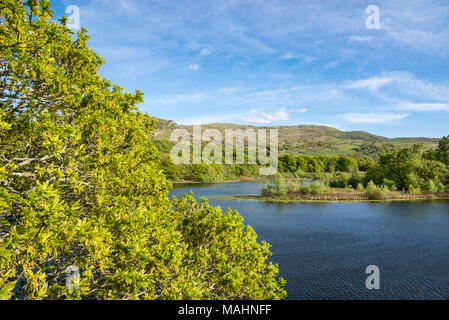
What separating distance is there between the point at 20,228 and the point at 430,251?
40.0m

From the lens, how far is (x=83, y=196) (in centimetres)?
916

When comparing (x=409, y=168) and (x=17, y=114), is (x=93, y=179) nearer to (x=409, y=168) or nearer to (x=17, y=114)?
(x=17, y=114)

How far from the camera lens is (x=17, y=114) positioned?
30.5 ft

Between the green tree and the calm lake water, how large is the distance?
46.4 ft

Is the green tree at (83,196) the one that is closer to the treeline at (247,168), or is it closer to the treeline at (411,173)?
the treeline at (411,173)

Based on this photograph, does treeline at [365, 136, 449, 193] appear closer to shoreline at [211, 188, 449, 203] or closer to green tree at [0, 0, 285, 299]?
shoreline at [211, 188, 449, 203]

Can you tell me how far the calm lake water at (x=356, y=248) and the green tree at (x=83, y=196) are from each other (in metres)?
14.1

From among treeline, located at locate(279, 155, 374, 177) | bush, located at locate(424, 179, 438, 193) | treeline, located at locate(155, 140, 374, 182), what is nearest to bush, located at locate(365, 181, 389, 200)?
bush, located at locate(424, 179, 438, 193)

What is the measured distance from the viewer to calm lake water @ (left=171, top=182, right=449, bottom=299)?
75.4 feet

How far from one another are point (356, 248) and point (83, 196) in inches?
1295

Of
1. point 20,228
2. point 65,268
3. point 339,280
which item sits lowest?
point 339,280

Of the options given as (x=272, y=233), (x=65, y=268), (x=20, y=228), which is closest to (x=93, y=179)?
(x=65, y=268)
